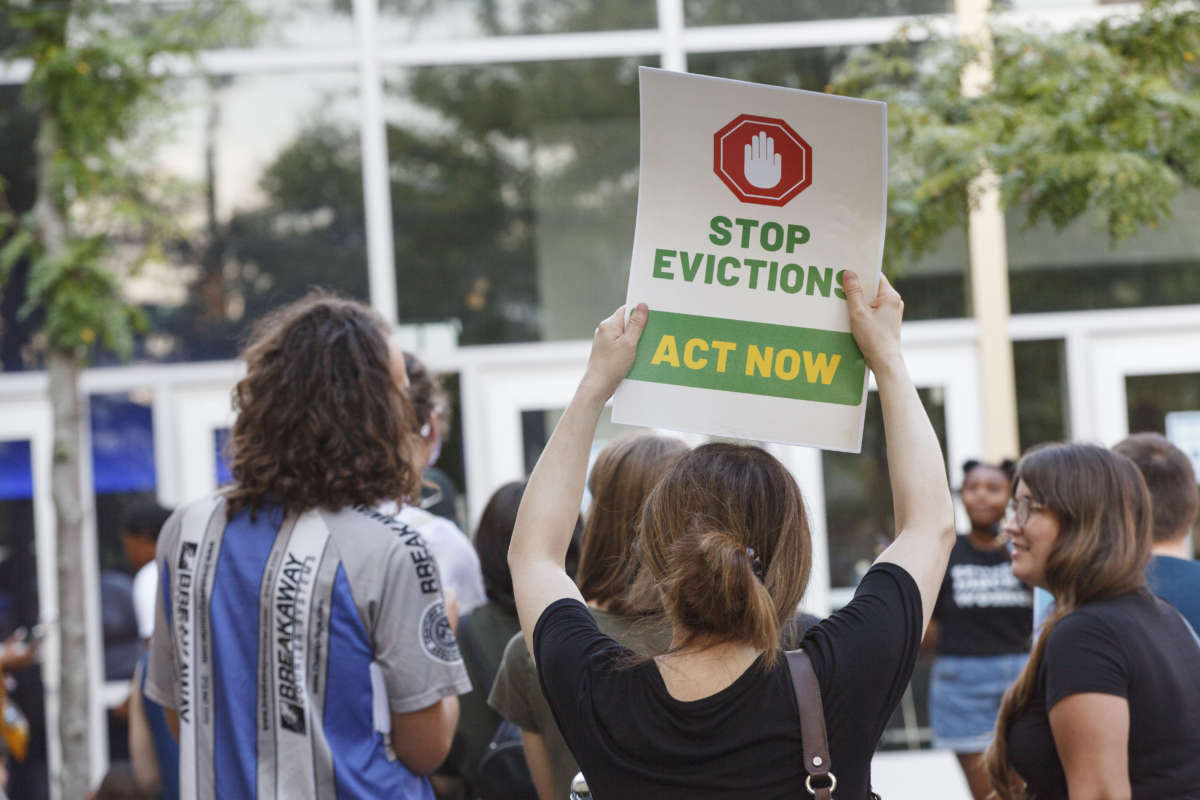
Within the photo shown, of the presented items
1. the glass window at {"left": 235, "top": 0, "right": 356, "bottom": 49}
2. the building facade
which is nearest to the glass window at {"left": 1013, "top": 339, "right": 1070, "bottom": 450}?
the building facade

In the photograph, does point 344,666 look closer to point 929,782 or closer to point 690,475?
point 690,475

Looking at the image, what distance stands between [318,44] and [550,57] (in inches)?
59.2

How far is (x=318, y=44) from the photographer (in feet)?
27.0

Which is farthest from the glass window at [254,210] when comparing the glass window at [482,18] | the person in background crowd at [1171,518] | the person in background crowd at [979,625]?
the person in background crowd at [1171,518]

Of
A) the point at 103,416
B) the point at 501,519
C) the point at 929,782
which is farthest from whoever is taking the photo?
the point at 103,416

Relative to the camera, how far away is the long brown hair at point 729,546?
72.6 inches

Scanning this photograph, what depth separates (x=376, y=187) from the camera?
8.17m

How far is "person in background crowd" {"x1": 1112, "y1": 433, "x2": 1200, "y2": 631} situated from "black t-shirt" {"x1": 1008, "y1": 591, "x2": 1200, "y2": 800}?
0.41 metres

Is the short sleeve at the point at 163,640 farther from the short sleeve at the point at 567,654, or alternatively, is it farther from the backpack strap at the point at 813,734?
the backpack strap at the point at 813,734

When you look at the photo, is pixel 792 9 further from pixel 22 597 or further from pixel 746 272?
pixel 746 272

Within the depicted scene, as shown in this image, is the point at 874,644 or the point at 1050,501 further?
the point at 1050,501

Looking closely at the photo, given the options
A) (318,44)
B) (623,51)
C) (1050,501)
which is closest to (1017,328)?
(623,51)

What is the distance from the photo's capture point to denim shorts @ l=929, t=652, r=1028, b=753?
6.12 meters

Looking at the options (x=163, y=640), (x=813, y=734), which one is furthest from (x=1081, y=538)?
(x=163, y=640)
